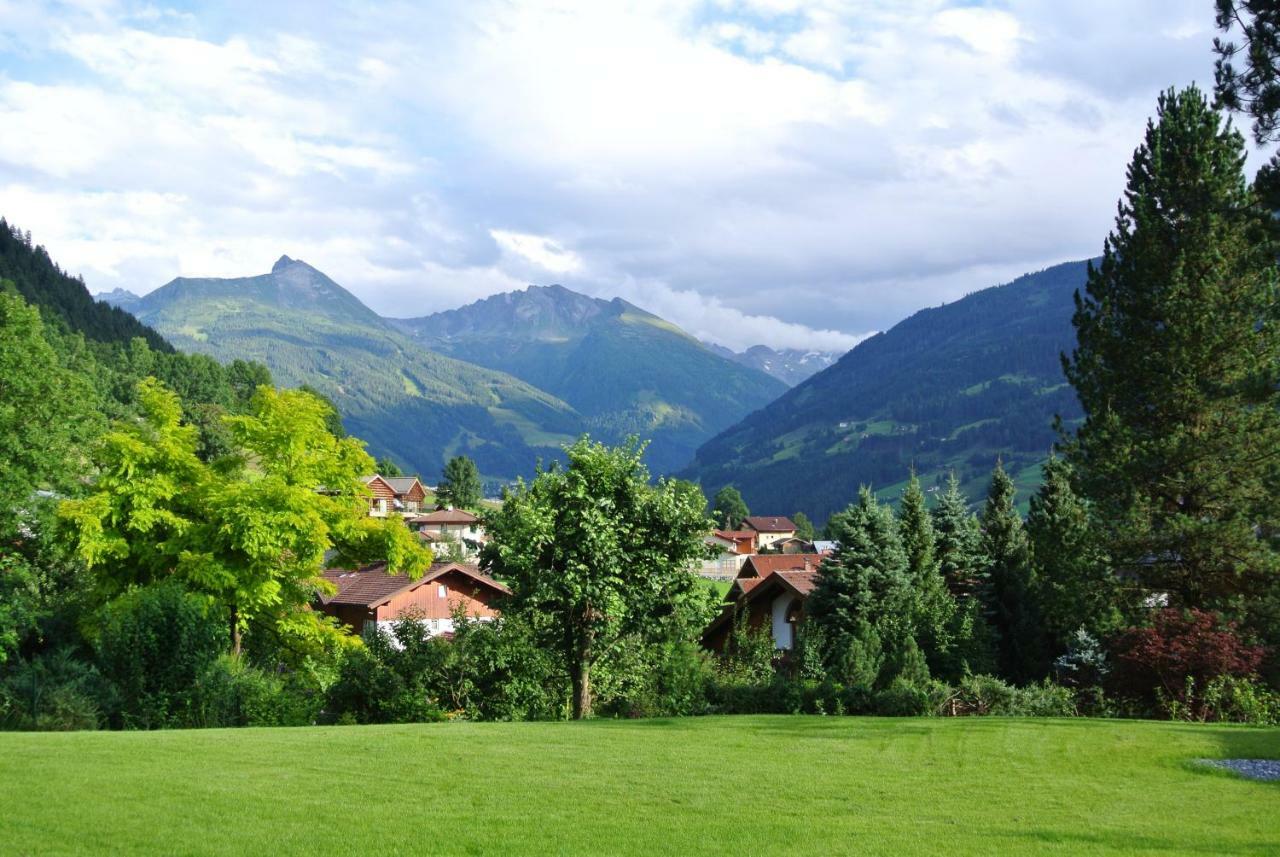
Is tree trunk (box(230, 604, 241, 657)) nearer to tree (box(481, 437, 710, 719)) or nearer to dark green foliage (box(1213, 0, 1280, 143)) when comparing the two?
tree (box(481, 437, 710, 719))

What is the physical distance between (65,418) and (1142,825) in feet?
116

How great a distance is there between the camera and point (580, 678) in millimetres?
26078

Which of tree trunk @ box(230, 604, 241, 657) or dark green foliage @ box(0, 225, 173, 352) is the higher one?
dark green foliage @ box(0, 225, 173, 352)

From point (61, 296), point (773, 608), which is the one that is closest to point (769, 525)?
point (61, 296)

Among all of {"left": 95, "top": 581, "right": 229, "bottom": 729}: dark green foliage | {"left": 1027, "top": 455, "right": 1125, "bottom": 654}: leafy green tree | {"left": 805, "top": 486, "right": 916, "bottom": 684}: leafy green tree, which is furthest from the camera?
{"left": 805, "top": 486, "right": 916, "bottom": 684}: leafy green tree

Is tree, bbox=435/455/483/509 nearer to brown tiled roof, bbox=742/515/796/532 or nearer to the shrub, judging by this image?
brown tiled roof, bbox=742/515/796/532

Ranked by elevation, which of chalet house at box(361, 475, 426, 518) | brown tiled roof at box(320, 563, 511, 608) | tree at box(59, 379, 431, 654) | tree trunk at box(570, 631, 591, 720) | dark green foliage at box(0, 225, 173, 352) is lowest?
tree trunk at box(570, 631, 591, 720)

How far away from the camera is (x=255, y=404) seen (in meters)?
31.5

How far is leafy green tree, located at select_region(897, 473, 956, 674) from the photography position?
42.6m

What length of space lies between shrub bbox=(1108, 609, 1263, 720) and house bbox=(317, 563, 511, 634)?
1275 inches

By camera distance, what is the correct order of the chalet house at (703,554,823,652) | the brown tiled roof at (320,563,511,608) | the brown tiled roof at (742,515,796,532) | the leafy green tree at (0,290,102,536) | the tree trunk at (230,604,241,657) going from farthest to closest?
the brown tiled roof at (742,515,796,532), the chalet house at (703,554,823,652), the brown tiled roof at (320,563,511,608), the leafy green tree at (0,290,102,536), the tree trunk at (230,604,241,657)

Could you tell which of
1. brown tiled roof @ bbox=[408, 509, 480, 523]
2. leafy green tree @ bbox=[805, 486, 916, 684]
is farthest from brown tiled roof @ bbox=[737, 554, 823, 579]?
brown tiled roof @ bbox=[408, 509, 480, 523]

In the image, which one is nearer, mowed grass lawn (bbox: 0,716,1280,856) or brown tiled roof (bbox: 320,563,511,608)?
mowed grass lawn (bbox: 0,716,1280,856)

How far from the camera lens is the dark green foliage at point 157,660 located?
2359 centimetres
